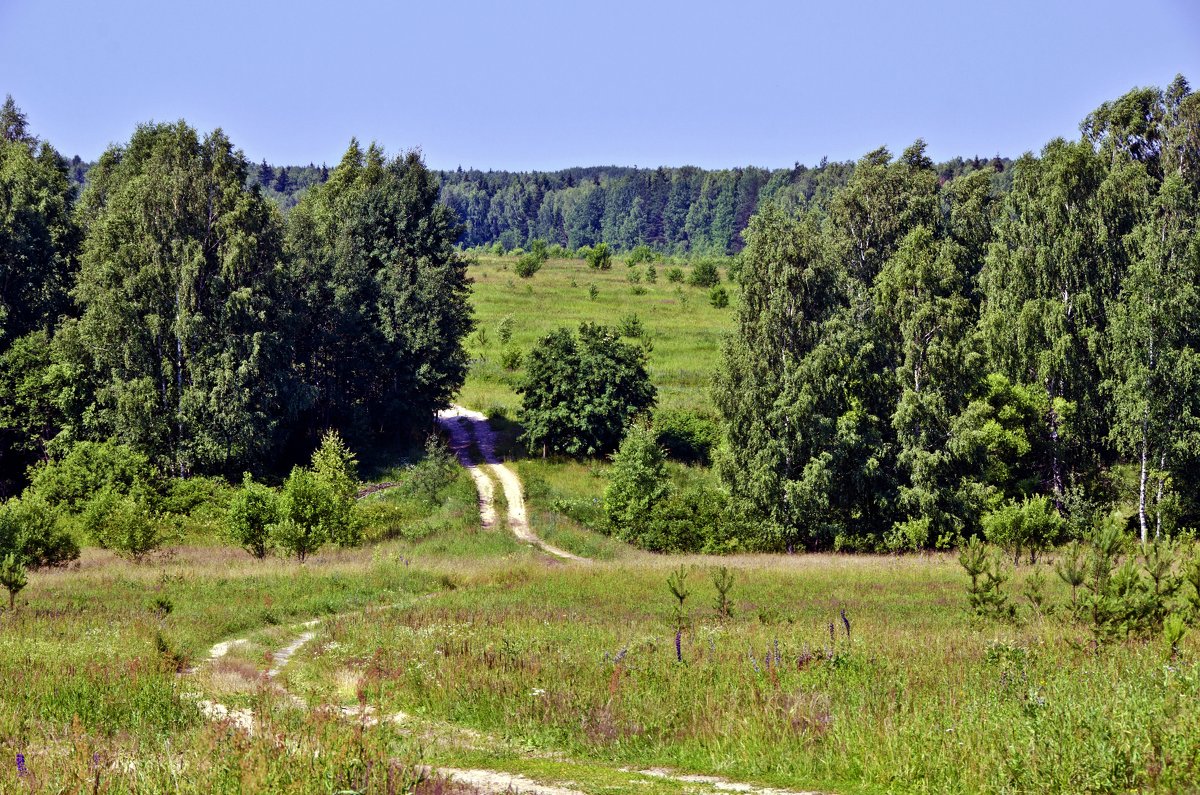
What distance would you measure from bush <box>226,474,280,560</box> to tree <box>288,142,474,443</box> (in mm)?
17877

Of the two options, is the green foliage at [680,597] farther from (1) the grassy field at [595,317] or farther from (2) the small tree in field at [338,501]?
(1) the grassy field at [595,317]

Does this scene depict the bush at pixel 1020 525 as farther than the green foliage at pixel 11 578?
Yes

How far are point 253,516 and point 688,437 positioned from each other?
95.9ft

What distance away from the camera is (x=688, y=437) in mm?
60062

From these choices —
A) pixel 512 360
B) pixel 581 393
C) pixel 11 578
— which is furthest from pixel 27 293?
pixel 11 578

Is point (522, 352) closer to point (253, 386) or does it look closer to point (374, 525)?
point (253, 386)

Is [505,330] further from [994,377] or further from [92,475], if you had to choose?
[994,377]

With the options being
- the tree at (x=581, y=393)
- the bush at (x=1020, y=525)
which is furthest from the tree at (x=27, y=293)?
the bush at (x=1020, y=525)

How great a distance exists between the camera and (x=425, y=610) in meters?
24.9

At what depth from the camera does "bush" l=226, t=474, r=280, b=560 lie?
3775 cm

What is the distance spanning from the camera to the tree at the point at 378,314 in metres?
58.2

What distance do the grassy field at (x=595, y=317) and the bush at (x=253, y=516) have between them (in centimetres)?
3341

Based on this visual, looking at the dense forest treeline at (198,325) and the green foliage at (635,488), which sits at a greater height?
the dense forest treeline at (198,325)

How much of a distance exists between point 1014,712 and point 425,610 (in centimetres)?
1655
